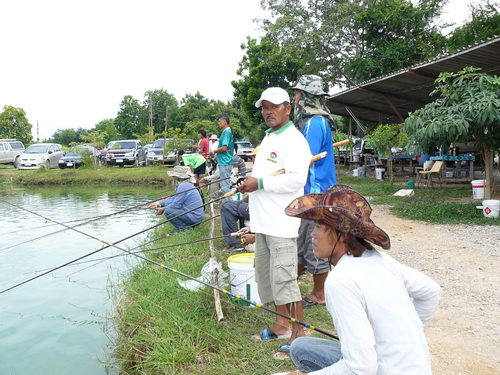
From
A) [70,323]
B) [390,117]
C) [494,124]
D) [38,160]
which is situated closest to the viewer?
[70,323]

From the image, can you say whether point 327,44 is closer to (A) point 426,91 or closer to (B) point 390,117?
(B) point 390,117

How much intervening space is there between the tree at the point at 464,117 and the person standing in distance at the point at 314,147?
4712 mm

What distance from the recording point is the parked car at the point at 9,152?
24.9m

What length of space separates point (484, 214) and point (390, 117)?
12073 mm

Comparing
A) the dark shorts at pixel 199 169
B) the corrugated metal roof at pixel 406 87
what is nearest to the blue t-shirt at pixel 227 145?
the dark shorts at pixel 199 169

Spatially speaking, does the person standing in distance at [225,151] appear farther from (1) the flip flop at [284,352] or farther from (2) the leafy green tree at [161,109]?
(2) the leafy green tree at [161,109]

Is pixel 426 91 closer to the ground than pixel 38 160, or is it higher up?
higher up

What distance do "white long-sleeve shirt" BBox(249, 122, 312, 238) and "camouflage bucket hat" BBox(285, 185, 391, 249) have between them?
3.86ft

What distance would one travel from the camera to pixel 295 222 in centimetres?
315

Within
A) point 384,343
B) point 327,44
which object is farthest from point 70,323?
point 327,44

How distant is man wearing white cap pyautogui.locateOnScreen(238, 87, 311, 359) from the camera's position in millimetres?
3084

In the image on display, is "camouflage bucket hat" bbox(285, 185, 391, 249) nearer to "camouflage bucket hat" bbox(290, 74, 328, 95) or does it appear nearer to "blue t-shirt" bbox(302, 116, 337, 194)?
"blue t-shirt" bbox(302, 116, 337, 194)

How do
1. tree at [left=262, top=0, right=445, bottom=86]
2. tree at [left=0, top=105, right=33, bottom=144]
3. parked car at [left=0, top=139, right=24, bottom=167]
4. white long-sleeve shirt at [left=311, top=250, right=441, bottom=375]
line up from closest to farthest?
white long-sleeve shirt at [left=311, top=250, right=441, bottom=375]
tree at [left=262, top=0, right=445, bottom=86]
parked car at [left=0, top=139, right=24, bottom=167]
tree at [left=0, top=105, right=33, bottom=144]

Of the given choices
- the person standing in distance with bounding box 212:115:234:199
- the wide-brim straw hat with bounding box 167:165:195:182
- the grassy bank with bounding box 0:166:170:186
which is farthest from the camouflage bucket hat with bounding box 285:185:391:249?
the grassy bank with bounding box 0:166:170:186
